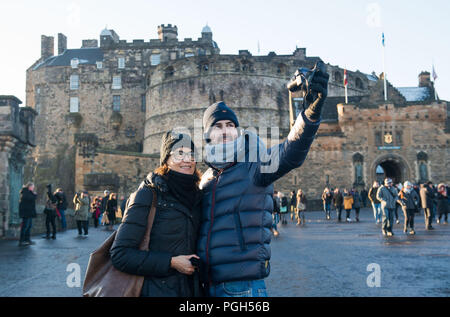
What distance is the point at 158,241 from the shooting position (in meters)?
2.06

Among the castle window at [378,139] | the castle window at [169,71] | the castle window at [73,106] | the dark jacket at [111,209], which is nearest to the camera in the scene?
the dark jacket at [111,209]

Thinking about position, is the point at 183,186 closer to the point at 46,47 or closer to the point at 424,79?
the point at 424,79

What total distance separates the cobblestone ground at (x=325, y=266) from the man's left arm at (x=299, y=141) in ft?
7.82

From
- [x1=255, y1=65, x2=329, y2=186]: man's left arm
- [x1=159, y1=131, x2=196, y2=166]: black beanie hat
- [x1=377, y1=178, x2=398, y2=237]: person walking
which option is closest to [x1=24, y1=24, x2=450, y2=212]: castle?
[x1=377, y1=178, x2=398, y2=237]: person walking

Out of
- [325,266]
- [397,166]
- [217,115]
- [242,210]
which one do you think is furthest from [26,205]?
[397,166]

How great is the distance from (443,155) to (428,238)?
17902 mm

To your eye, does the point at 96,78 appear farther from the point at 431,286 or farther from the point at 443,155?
the point at 431,286

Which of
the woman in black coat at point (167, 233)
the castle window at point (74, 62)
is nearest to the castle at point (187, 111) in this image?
the castle window at point (74, 62)

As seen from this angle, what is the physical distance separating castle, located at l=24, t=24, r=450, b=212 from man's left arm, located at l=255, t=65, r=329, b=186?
21.5 metres

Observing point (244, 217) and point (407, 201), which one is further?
point (407, 201)

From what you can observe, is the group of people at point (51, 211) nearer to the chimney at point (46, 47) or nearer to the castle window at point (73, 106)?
the castle window at point (73, 106)

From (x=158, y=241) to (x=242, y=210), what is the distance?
43 centimetres

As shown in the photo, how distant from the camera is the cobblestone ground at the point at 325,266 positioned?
4289 mm

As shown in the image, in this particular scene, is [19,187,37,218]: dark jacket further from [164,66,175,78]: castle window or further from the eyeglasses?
[164,66,175,78]: castle window
